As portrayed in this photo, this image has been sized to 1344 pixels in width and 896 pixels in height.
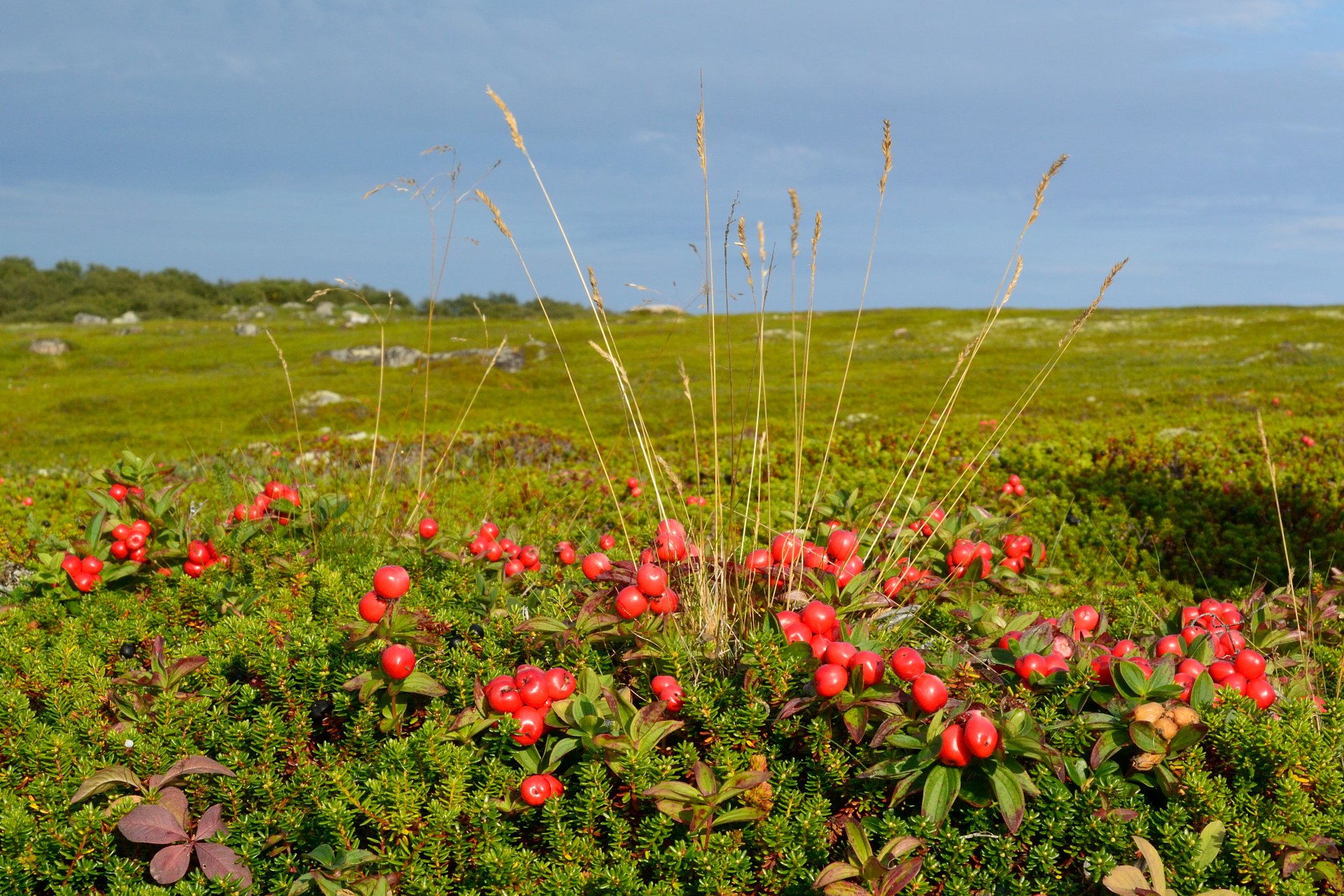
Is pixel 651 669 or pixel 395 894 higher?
pixel 651 669

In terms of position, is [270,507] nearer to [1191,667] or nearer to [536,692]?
[536,692]

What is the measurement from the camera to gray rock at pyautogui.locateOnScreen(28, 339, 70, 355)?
111ft

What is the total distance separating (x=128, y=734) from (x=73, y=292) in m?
82.5

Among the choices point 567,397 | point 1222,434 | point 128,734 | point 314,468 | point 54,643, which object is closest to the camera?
point 128,734

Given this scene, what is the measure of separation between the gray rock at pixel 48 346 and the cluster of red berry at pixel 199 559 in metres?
37.4

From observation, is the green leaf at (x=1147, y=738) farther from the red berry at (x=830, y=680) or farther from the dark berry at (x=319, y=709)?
the dark berry at (x=319, y=709)

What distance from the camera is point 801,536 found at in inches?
125

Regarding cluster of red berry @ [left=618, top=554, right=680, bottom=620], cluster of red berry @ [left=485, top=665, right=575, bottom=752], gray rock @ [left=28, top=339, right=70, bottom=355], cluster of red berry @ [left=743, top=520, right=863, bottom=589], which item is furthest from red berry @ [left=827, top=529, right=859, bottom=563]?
gray rock @ [left=28, top=339, right=70, bottom=355]

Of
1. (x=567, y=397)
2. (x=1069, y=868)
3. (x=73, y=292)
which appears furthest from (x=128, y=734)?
(x=73, y=292)

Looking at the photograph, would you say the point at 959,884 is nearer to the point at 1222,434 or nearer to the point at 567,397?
the point at 1222,434

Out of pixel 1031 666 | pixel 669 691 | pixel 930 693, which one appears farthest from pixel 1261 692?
pixel 669 691

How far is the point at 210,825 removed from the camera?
2184mm

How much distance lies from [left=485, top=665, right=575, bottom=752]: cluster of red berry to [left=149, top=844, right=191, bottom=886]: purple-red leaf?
2.66 ft

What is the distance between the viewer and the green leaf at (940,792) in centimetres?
199
